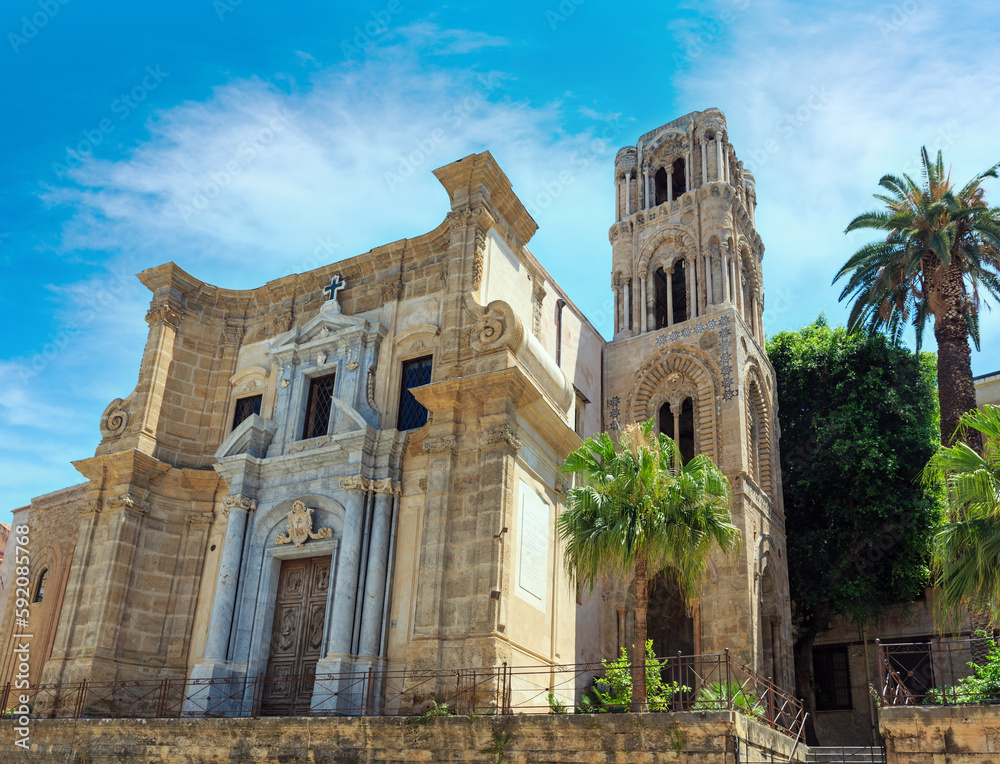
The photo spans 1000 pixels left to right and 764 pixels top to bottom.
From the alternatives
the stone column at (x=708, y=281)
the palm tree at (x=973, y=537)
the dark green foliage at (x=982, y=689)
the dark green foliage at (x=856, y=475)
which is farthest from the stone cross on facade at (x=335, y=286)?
the dark green foliage at (x=982, y=689)

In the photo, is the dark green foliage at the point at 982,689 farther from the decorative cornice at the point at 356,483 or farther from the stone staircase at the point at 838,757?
the decorative cornice at the point at 356,483

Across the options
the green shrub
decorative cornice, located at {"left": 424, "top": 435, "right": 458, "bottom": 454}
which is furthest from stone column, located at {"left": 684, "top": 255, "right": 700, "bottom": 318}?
the green shrub

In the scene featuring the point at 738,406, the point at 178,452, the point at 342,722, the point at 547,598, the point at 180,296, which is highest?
the point at 180,296

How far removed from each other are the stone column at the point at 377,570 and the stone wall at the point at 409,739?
288 centimetres

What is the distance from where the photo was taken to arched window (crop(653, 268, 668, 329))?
2719cm

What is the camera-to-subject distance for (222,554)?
18.7 metres

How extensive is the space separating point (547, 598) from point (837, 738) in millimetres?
13648

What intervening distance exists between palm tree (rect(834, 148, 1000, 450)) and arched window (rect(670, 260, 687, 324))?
4.99 m

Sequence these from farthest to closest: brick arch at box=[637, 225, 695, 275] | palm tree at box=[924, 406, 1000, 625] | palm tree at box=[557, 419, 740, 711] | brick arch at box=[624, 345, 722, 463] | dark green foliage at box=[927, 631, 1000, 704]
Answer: brick arch at box=[637, 225, 695, 275], brick arch at box=[624, 345, 722, 463], palm tree at box=[557, 419, 740, 711], dark green foliage at box=[927, 631, 1000, 704], palm tree at box=[924, 406, 1000, 625]

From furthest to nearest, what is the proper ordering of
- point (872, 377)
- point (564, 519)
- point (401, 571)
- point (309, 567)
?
point (872, 377)
point (309, 567)
point (401, 571)
point (564, 519)

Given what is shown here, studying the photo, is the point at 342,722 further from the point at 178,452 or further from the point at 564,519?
the point at 178,452

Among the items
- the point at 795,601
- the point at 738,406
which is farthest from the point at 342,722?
the point at 795,601

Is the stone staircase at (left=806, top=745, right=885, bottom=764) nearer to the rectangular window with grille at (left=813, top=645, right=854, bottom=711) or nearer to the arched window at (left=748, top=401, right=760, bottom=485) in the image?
the arched window at (left=748, top=401, right=760, bottom=485)

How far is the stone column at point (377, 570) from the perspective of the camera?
1644 centimetres
